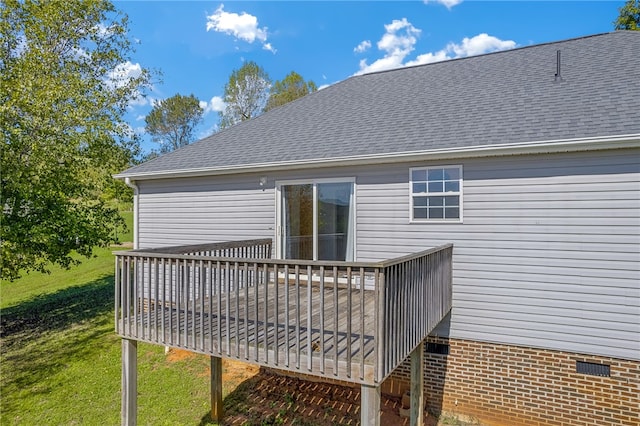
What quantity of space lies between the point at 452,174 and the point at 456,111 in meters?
1.53

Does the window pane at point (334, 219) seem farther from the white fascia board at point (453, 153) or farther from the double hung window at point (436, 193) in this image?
the double hung window at point (436, 193)

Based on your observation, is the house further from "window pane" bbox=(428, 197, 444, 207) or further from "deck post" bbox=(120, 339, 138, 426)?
"deck post" bbox=(120, 339, 138, 426)

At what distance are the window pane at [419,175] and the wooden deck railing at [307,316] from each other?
119 centimetres

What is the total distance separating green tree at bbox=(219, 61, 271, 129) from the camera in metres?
26.3

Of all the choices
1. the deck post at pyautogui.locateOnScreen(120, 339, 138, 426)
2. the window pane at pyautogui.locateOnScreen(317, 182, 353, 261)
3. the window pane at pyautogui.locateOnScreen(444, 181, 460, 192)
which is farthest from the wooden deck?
the window pane at pyautogui.locateOnScreen(444, 181, 460, 192)

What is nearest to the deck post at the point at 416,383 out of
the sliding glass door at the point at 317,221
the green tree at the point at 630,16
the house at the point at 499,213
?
the house at the point at 499,213

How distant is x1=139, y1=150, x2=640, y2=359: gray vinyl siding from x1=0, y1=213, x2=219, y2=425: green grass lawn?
390 cm

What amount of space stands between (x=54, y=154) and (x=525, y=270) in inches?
418

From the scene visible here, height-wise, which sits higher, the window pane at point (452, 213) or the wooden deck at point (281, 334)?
the window pane at point (452, 213)

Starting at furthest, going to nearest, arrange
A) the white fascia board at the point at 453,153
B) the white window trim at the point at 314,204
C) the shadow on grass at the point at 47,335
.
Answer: the shadow on grass at the point at 47,335 < the white window trim at the point at 314,204 < the white fascia board at the point at 453,153

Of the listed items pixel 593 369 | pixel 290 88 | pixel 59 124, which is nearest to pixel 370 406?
pixel 593 369

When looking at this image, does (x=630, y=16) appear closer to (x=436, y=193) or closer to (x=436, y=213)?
(x=436, y=193)

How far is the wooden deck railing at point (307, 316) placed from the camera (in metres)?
3.23

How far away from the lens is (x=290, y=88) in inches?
1050
